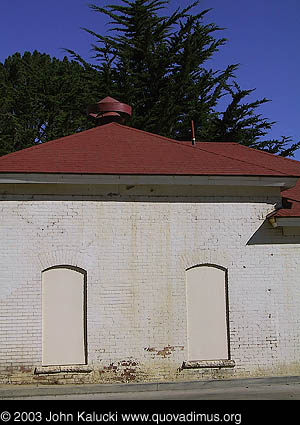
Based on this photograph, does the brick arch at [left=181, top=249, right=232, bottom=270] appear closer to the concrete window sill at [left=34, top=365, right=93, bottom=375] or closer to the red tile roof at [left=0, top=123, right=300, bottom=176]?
the red tile roof at [left=0, top=123, right=300, bottom=176]

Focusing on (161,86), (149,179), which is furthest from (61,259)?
(161,86)

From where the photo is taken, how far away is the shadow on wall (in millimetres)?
11891

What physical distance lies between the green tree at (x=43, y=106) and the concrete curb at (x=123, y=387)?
708 inches

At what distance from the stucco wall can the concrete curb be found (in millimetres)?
191

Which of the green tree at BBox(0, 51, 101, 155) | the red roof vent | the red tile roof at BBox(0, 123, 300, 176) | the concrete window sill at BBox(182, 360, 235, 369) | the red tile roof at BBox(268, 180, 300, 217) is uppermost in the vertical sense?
the green tree at BBox(0, 51, 101, 155)

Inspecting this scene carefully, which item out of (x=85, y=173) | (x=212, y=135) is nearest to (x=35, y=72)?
(x=212, y=135)

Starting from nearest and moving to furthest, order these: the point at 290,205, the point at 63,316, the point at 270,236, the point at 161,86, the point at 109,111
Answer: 1. the point at 63,316
2. the point at 270,236
3. the point at 290,205
4. the point at 109,111
5. the point at 161,86

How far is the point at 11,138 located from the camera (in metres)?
28.1

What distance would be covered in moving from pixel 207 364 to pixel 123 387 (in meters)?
1.72

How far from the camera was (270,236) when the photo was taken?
471 inches

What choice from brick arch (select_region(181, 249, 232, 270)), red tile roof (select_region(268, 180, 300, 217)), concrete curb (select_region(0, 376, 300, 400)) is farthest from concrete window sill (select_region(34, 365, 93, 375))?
red tile roof (select_region(268, 180, 300, 217))

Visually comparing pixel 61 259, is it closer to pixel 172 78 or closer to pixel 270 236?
pixel 270 236

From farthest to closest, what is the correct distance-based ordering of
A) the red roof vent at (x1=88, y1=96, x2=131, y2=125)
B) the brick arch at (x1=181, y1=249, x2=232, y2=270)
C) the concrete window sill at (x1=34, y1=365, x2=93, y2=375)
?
the red roof vent at (x1=88, y1=96, x2=131, y2=125) < the brick arch at (x1=181, y1=249, x2=232, y2=270) < the concrete window sill at (x1=34, y1=365, x2=93, y2=375)
